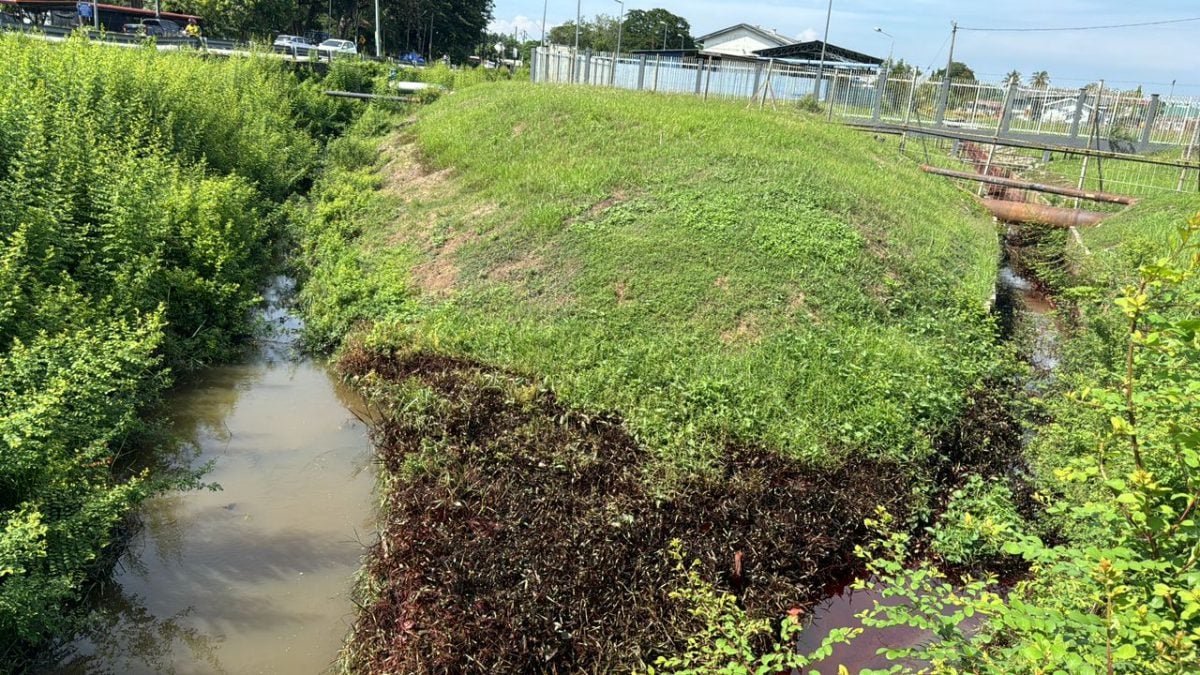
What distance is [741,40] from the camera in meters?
59.9

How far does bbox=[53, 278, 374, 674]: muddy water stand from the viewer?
177 inches

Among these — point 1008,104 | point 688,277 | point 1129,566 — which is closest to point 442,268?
point 688,277

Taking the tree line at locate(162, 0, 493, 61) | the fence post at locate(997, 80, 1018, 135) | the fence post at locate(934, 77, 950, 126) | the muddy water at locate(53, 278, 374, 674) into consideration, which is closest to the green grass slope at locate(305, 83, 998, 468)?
the muddy water at locate(53, 278, 374, 674)

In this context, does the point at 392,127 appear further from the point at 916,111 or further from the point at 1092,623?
the point at 1092,623

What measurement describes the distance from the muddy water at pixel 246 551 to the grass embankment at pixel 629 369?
Answer: 424mm

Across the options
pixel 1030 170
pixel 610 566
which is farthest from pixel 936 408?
pixel 1030 170

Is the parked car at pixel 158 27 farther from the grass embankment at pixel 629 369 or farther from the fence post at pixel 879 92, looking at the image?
the fence post at pixel 879 92

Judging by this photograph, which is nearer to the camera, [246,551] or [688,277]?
[246,551]

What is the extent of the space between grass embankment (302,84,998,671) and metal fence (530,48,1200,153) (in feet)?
32.3

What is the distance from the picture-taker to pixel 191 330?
817 centimetres

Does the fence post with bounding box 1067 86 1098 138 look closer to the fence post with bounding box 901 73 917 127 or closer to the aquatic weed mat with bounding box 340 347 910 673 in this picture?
the fence post with bounding box 901 73 917 127

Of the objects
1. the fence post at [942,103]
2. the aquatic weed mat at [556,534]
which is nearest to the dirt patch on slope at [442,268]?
the aquatic weed mat at [556,534]

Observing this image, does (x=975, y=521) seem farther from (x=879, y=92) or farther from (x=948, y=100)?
(x=948, y=100)

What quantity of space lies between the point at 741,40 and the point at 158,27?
4148cm
